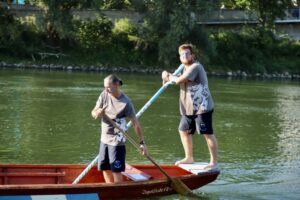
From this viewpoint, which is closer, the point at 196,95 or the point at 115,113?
the point at 115,113

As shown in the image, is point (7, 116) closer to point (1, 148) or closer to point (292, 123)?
point (1, 148)

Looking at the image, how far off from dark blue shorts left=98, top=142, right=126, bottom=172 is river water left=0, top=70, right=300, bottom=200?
130 centimetres

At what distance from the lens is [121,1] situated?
5031cm

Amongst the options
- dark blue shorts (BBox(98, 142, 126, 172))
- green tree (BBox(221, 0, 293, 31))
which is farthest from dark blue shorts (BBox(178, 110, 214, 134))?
green tree (BBox(221, 0, 293, 31))

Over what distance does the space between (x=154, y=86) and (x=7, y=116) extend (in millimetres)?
14576

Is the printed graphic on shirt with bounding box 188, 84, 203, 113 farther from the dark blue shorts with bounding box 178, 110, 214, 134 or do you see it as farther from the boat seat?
the boat seat

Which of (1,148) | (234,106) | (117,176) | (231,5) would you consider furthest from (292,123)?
(231,5)

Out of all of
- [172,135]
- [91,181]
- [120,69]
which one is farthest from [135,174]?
[120,69]

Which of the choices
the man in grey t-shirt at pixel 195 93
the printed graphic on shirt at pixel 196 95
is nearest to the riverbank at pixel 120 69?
the man in grey t-shirt at pixel 195 93

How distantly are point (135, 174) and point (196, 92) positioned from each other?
60.5 inches

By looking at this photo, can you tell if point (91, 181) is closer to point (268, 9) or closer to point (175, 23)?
point (175, 23)

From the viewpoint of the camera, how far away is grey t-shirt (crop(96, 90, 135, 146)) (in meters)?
8.05

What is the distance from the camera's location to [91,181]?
942cm

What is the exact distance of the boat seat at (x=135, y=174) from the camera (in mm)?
8970
